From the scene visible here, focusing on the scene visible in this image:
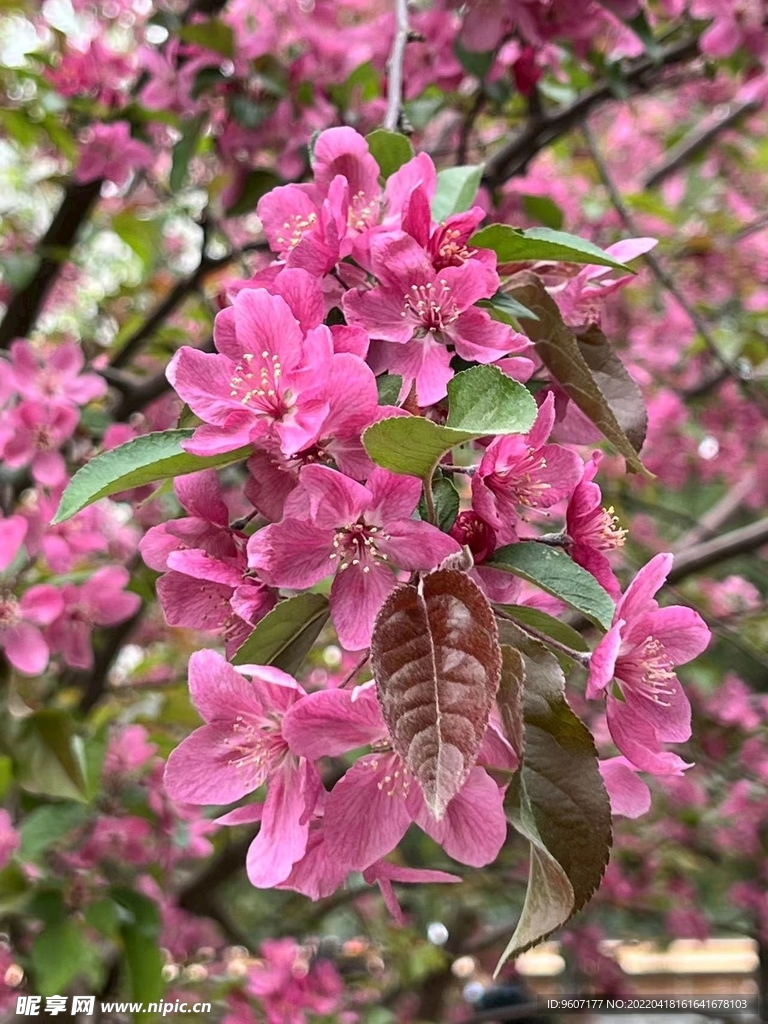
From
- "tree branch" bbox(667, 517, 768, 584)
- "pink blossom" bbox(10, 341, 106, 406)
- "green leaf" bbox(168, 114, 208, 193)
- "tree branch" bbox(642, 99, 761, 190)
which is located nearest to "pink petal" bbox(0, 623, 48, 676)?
"pink blossom" bbox(10, 341, 106, 406)

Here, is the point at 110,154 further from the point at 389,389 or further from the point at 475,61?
the point at 389,389

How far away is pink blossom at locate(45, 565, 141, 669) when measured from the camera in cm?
129

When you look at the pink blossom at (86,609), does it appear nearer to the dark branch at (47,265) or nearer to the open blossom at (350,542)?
the dark branch at (47,265)

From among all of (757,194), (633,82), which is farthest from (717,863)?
(633,82)

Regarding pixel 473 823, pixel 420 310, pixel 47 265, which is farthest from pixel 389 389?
pixel 47 265

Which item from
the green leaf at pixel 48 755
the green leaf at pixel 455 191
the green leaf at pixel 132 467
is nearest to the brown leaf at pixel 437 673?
the green leaf at pixel 132 467

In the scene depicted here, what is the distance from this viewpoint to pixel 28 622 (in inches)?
48.5

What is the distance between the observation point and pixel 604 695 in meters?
0.50

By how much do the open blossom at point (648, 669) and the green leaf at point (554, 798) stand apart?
0.11 ft

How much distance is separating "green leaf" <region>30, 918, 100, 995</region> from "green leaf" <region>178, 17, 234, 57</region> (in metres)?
1.27

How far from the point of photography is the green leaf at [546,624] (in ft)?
1.67

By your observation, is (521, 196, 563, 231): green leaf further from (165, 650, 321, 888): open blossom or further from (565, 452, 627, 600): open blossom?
(165, 650, 321, 888): open blossom

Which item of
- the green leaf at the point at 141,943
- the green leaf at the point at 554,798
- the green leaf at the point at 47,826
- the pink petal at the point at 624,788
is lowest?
the green leaf at the point at 141,943

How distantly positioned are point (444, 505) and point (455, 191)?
1.06 ft
